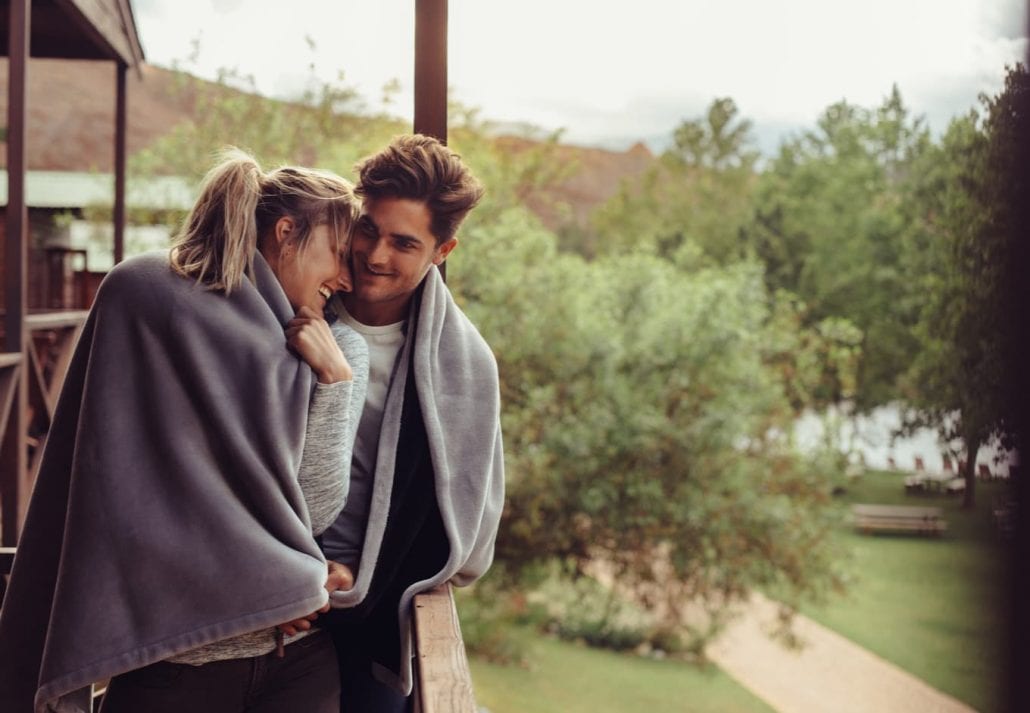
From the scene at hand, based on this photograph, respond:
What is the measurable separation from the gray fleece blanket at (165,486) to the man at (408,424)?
0.57ft

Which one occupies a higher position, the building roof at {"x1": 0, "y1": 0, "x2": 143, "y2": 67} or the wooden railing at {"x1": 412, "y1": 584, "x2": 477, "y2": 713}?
the building roof at {"x1": 0, "y1": 0, "x2": 143, "y2": 67}

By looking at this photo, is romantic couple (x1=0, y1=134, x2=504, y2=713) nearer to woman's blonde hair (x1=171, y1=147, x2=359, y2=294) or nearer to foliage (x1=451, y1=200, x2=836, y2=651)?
woman's blonde hair (x1=171, y1=147, x2=359, y2=294)

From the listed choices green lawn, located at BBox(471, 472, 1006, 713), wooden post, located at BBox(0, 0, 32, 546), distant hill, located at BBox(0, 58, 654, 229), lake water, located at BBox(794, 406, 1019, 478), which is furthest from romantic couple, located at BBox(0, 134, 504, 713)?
distant hill, located at BBox(0, 58, 654, 229)

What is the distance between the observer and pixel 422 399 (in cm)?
139

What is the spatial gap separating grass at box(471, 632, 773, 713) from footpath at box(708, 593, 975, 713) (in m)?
2.54

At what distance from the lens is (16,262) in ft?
10.9

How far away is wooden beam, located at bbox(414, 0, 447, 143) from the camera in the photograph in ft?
5.47

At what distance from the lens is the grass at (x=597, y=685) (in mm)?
11711

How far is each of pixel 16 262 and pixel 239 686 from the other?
248 cm

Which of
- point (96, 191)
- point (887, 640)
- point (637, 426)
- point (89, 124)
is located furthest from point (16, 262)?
point (89, 124)

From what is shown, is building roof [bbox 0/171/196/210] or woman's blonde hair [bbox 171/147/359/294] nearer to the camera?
woman's blonde hair [bbox 171/147/359/294]

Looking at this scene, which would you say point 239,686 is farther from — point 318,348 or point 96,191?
point 96,191

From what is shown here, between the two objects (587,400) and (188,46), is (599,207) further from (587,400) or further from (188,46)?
(587,400)

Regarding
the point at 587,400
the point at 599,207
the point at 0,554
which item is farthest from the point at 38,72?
the point at 0,554
